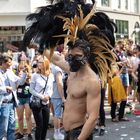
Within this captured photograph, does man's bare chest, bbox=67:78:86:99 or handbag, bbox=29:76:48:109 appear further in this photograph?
handbag, bbox=29:76:48:109

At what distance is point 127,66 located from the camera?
12781 millimetres

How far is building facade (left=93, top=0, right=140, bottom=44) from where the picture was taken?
3969 centimetres

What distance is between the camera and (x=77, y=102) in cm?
493

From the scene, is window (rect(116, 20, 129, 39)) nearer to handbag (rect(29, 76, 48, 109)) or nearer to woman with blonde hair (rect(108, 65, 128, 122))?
woman with blonde hair (rect(108, 65, 128, 122))

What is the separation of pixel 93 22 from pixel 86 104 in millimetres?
1156

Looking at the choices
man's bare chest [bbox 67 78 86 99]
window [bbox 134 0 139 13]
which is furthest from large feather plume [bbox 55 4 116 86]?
window [bbox 134 0 139 13]

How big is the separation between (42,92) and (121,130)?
8.40ft

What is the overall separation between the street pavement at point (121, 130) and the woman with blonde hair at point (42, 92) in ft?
3.87

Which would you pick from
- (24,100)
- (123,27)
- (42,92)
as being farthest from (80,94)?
(123,27)

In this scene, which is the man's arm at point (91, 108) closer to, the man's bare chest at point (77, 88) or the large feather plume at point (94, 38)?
the man's bare chest at point (77, 88)

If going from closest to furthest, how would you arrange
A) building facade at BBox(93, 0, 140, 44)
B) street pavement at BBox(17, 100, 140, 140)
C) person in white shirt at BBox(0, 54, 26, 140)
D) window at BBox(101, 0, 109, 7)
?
person in white shirt at BBox(0, 54, 26, 140)
street pavement at BBox(17, 100, 140, 140)
window at BBox(101, 0, 109, 7)
building facade at BBox(93, 0, 140, 44)

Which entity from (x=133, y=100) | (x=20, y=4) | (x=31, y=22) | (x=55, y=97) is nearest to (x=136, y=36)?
(x=20, y=4)

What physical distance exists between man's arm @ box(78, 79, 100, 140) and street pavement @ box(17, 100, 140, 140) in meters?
4.63

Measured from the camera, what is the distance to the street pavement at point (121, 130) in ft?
31.0
